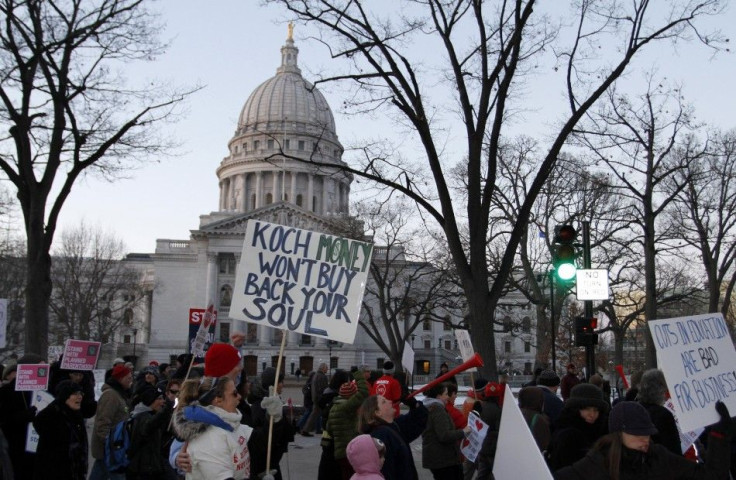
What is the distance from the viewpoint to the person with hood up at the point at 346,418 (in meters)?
6.79

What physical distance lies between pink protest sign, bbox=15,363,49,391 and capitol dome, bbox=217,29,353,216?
85356 millimetres

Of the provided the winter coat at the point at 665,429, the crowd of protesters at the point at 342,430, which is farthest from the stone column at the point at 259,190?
the winter coat at the point at 665,429

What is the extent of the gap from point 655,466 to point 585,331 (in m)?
8.39

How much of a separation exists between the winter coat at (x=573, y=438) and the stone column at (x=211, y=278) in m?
77.9

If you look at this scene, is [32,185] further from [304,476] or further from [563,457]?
[563,457]

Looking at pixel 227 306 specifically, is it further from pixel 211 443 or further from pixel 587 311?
pixel 211 443

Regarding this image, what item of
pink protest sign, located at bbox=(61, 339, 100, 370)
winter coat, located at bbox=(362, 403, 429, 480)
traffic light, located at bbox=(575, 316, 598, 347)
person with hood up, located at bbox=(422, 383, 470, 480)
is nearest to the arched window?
traffic light, located at bbox=(575, 316, 598, 347)

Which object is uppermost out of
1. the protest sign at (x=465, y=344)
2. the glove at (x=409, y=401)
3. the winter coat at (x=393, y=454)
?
the protest sign at (x=465, y=344)

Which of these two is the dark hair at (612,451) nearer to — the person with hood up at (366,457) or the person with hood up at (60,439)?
the person with hood up at (366,457)

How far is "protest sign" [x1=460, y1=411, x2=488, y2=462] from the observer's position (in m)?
8.27

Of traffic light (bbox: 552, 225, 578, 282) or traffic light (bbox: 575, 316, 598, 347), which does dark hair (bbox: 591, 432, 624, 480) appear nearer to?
traffic light (bbox: 552, 225, 578, 282)

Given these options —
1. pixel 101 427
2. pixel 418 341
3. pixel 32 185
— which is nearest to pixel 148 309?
pixel 418 341

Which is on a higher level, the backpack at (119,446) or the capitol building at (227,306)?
the capitol building at (227,306)

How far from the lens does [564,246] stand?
12.0 meters
